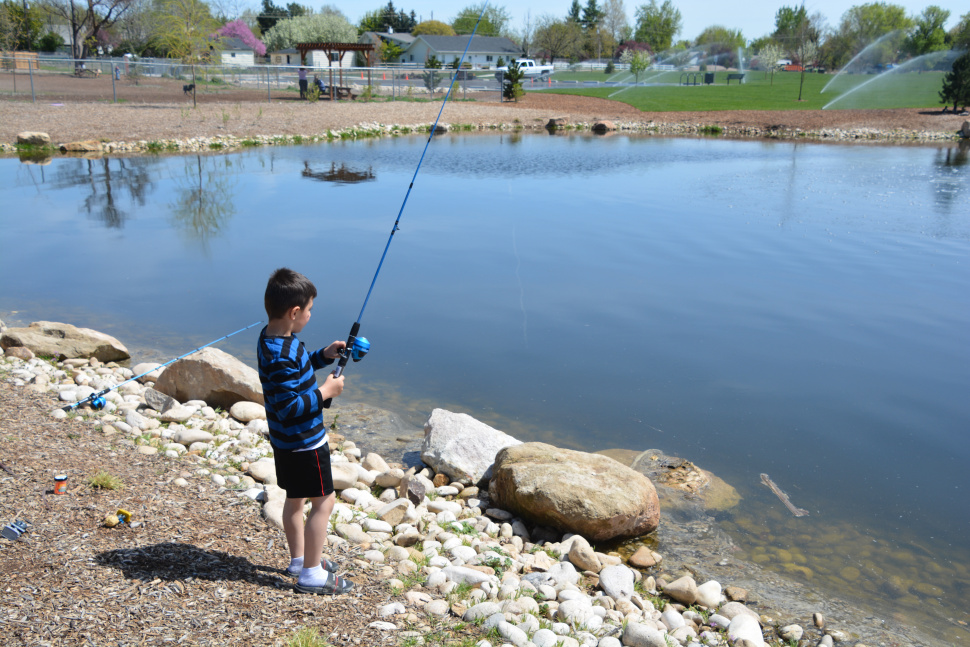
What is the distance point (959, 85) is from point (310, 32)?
6720 centimetres

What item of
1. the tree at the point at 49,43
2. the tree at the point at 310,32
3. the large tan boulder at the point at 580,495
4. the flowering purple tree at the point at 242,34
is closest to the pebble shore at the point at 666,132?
the large tan boulder at the point at 580,495

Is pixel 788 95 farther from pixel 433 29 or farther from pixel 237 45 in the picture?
pixel 433 29

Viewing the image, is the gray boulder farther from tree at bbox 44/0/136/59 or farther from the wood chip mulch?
tree at bbox 44/0/136/59

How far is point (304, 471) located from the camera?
133 inches

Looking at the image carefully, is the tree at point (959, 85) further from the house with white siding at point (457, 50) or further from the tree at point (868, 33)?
the house with white siding at point (457, 50)

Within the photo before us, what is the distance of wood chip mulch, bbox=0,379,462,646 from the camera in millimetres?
2928

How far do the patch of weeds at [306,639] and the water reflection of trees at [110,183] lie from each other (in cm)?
1213

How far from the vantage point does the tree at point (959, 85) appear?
130 feet

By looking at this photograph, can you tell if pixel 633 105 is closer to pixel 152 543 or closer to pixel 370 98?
pixel 370 98

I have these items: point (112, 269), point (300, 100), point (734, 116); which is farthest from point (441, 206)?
point (734, 116)

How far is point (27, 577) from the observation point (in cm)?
312

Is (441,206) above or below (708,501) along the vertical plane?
above

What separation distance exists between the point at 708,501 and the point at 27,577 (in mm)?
4248

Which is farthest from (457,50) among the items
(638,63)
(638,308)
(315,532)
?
(315,532)
